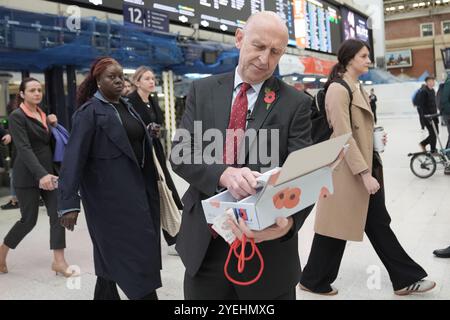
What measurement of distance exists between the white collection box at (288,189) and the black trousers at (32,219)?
258 cm

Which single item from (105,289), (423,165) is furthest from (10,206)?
(423,165)

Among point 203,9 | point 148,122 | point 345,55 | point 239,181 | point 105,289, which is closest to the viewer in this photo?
point 239,181

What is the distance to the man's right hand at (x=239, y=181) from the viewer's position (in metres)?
1.33

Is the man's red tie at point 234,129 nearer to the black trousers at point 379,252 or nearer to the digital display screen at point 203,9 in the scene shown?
the black trousers at point 379,252

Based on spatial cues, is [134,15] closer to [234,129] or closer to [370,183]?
[370,183]

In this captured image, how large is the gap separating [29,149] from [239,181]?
8.96 ft

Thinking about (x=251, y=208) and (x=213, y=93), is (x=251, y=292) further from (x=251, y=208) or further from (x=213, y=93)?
(x=213, y=93)

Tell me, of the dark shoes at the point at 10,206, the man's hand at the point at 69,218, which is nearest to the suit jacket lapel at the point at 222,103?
the man's hand at the point at 69,218

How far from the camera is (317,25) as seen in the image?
16.4 m

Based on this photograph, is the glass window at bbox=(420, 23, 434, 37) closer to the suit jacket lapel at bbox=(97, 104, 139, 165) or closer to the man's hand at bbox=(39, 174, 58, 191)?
the man's hand at bbox=(39, 174, 58, 191)

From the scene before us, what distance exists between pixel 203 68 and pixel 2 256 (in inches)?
268

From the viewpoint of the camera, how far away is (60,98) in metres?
7.73

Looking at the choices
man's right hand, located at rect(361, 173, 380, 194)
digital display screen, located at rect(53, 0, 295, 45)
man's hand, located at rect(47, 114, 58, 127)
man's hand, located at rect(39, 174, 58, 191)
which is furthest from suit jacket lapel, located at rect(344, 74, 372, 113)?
digital display screen, located at rect(53, 0, 295, 45)

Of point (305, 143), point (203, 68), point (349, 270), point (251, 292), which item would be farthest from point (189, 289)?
point (203, 68)
